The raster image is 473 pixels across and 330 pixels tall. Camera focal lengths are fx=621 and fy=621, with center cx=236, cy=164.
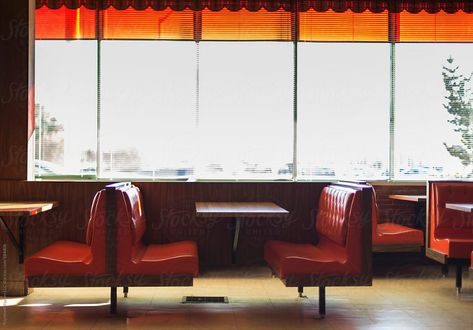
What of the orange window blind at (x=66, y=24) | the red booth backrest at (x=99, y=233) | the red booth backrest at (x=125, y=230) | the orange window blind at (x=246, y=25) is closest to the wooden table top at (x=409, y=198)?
the orange window blind at (x=246, y=25)

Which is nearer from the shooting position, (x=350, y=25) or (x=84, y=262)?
(x=84, y=262)

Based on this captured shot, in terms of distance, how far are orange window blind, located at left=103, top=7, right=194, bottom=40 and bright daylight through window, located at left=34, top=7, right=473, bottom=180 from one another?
0.5 inches

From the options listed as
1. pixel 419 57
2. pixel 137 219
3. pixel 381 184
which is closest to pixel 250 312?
pixel 137 219

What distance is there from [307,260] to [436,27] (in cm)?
447

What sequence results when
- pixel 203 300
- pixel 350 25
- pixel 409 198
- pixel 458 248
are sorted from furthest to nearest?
pixel 350 25 < pixel 409 198 < pixel 458 248 < pixel 203 300

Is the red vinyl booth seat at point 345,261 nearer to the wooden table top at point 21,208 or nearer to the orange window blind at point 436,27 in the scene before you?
the wooden table top at point 21,208

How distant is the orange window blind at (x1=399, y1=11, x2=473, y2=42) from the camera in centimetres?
798

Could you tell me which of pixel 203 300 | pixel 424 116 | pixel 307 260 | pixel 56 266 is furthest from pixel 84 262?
pixel 424 116

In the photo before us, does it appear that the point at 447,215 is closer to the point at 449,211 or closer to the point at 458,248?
the point at 449,211

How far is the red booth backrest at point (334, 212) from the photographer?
5000 millimetres

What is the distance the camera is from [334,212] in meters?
5.39

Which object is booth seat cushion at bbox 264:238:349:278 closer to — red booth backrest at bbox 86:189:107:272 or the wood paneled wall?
red booth backrest at bbox 86:189:107:272

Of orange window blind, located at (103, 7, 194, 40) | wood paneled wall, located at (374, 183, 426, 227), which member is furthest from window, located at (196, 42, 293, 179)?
wood paneled wall, located at (374, 183, 426, 227)

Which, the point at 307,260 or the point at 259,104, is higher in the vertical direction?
the point at 259,104
